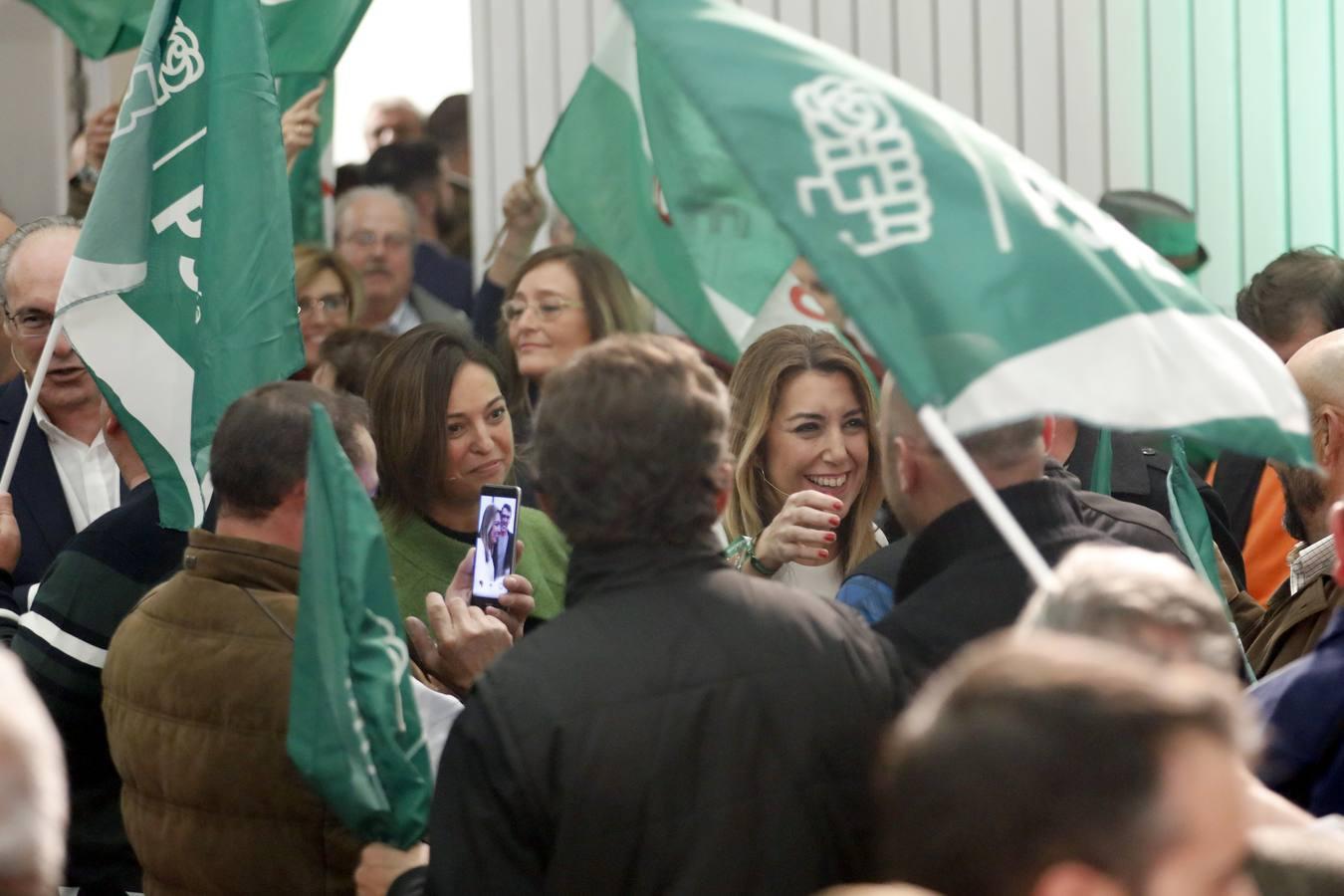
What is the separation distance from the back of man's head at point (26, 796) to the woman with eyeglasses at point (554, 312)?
4084 millimetres

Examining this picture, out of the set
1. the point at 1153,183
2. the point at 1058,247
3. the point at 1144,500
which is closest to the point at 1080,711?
the point at 1058,247

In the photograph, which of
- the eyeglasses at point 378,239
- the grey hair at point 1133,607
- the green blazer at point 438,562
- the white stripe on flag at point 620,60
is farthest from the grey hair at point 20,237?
the grey hair at point 1133,607

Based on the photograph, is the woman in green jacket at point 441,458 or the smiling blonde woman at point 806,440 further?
the smiling blonde woman at point 806,440

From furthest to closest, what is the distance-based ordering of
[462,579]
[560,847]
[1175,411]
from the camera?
[462,579]
[1175,411]
[560,847]

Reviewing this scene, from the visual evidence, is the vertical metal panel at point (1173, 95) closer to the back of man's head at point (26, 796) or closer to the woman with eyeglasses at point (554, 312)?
the woman with eyeglasses at point (554, 312)

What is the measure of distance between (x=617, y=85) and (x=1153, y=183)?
3.37 m

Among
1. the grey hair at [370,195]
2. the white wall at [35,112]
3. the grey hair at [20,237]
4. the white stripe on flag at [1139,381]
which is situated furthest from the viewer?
the white wall at [35,112]

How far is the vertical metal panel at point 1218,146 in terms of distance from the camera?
6.91m

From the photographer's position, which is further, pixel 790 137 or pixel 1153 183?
pixel 1153 183

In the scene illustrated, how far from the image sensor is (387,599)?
3043 mm

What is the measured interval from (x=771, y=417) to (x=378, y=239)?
155 inches

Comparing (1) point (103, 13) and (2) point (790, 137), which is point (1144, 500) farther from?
(1) point (103, 13)

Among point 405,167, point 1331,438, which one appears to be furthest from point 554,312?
point 405,167

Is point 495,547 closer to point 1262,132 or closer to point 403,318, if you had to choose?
point 1262,132
